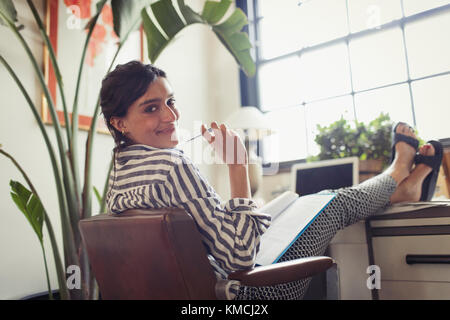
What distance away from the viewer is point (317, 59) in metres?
2.69

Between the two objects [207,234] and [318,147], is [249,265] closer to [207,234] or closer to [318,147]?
[207,234]

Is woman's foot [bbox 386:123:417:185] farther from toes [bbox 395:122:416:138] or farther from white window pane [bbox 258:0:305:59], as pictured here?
white window pane [bbox 258:0:305:59]

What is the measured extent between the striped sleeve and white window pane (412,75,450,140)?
180 cm

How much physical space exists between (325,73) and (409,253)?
1.74 meters

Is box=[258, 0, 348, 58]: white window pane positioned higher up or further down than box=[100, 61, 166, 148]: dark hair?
higher up

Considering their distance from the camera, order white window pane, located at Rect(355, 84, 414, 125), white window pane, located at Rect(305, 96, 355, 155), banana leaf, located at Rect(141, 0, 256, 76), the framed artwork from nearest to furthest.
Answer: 1. banana leaf, located at Rect(141, 0, 256, 76)
2. the framed artwork
3. white window pane, located at Rect(355, 84, 414, 125)
4. white window pane, located at Rect(305, 96, 355, 155)

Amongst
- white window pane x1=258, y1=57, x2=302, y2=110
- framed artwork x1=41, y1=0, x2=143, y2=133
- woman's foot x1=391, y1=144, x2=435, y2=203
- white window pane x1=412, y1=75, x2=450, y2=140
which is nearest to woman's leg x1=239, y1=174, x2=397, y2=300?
woman's foot x1=391, y1=144, x2=435, y2=203

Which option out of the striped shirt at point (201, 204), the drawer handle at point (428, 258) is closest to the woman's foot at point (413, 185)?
the drawer handle at point (428, 258)

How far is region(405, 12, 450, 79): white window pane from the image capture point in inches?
85.7

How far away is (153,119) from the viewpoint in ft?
2.97

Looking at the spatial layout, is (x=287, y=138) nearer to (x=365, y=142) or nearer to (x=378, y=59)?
(x=378, y=59)

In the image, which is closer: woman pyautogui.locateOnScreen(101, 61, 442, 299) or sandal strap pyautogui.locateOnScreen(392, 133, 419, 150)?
woman pyautogui.locateOnScreen(101, 61, 442, 299)

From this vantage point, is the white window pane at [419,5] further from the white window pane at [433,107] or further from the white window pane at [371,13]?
the white window pane at [433,107]
